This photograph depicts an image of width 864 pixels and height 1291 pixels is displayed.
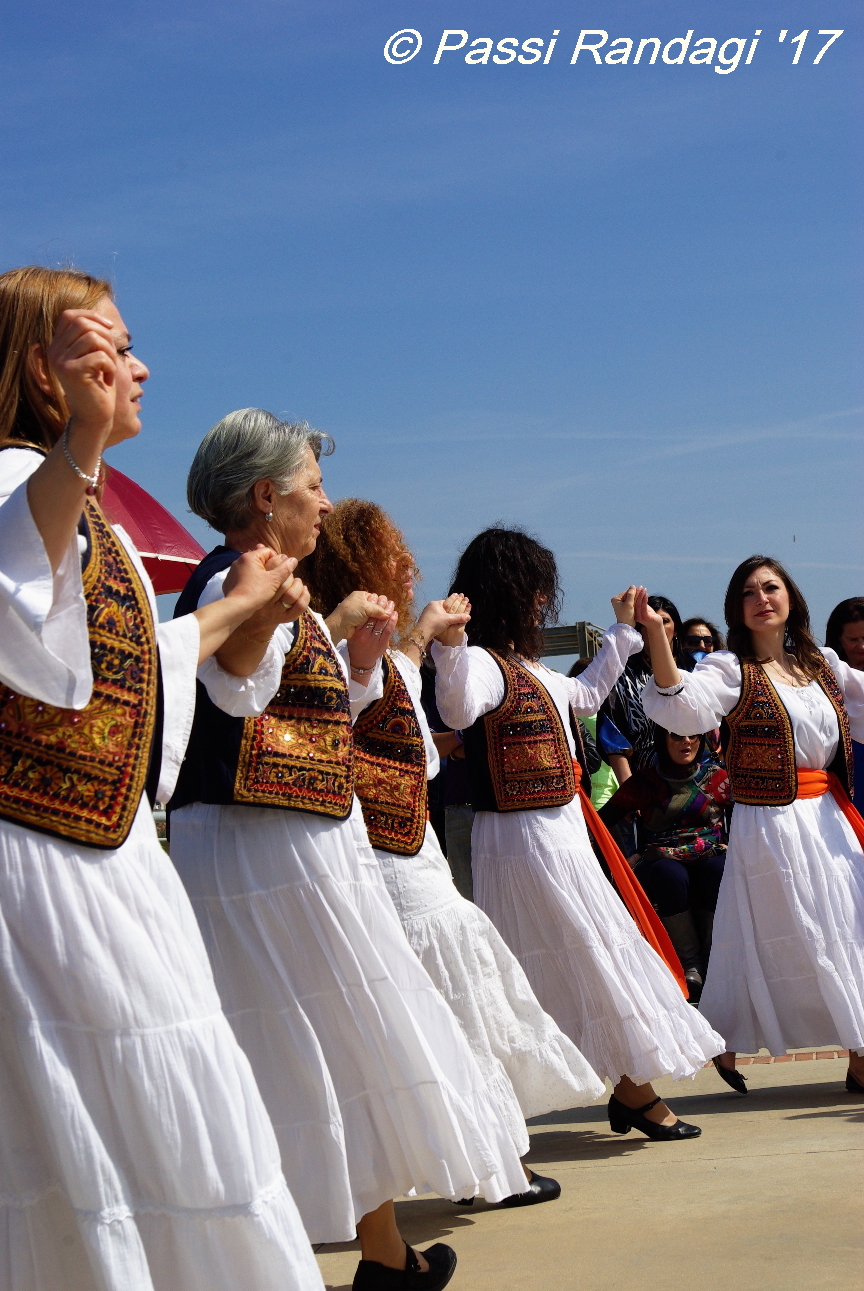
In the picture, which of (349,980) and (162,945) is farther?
(349,980)

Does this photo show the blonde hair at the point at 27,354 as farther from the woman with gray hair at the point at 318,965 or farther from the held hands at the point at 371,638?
the held hands at the point at 371,638

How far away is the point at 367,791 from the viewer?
3.70 meters

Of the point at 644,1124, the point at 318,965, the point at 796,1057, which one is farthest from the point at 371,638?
the point at 796,1057

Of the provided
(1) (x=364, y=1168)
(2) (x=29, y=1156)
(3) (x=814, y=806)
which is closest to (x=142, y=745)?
(2) (x=29, y=1156)

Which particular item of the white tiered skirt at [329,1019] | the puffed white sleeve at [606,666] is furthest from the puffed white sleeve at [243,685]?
the puffed white sleeve at [606,666]

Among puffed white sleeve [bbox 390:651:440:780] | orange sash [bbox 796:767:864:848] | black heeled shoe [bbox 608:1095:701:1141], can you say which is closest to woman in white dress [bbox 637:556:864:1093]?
orange sash [bbox 796:767:864:848]

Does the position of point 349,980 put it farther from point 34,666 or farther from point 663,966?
point 663,966

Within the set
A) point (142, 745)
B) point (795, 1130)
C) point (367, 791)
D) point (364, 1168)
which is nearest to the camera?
point (142, 745)

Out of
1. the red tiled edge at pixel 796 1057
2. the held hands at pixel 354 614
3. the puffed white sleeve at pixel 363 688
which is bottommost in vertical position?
the red tiled edge at pixel 796 1057

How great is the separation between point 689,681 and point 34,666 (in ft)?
11.9

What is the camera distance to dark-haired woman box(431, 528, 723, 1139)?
452 centimetres

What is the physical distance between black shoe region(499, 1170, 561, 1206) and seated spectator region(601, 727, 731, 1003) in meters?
3.66

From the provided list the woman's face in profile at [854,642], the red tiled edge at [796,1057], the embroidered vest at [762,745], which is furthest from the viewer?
the woman's face in profile at [854,642]

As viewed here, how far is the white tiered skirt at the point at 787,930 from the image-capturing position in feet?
16.8
